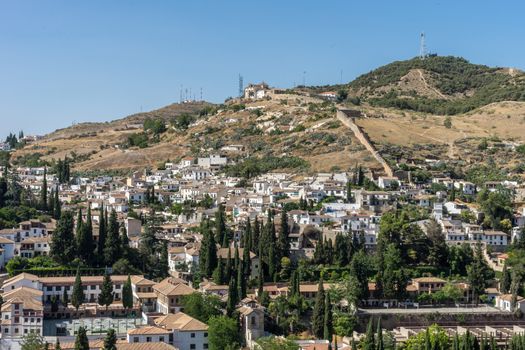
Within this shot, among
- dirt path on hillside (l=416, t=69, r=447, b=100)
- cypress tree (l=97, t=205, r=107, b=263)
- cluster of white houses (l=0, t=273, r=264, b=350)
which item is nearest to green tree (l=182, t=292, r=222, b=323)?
cluster of white houses (l=0, t=273, r=264, b=350)

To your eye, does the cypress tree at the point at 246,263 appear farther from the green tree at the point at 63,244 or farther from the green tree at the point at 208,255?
the green tree at the point at 63,244

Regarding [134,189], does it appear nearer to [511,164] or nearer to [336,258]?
[336,258]

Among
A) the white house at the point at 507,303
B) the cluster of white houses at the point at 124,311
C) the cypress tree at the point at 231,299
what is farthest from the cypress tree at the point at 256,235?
the white house at the point at 507,303

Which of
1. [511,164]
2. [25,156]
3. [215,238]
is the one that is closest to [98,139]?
[25,156]

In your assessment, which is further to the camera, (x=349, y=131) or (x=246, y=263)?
(x=349, y=131)

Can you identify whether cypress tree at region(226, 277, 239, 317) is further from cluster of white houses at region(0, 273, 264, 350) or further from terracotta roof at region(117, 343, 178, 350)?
terracotta roof at region(117, 343, 178, 350)

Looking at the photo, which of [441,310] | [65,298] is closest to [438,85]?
[441,310]

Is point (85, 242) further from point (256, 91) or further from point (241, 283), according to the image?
point (256, 91)
